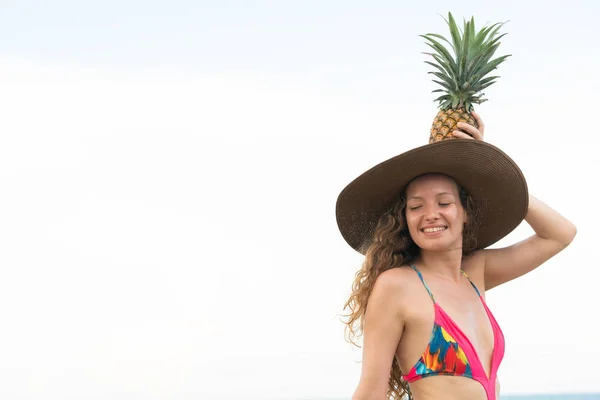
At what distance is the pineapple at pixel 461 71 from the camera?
15.5 feet

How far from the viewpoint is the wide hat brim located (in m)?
4.53

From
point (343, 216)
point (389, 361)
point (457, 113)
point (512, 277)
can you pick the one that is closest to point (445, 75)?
point (457, 113)

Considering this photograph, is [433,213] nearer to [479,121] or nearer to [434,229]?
[434,229]

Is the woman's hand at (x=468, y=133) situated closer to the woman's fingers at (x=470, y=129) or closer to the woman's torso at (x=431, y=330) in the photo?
the woman's fingers at (x=470, y=129)

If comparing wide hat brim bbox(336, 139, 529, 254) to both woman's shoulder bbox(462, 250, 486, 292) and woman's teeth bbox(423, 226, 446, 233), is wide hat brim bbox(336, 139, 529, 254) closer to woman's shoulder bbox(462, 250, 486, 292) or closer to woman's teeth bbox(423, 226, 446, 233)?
woman's shoulder bbox(462, 250, 486, 292)

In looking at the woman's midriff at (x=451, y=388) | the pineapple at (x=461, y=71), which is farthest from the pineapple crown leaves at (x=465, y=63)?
the woman's midriff at (x=451, y=388)

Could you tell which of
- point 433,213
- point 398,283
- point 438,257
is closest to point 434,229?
point 433,213

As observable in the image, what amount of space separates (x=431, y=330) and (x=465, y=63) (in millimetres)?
1573

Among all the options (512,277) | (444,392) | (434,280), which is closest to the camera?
(444,392)

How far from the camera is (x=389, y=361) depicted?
441cm

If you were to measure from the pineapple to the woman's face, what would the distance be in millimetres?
276

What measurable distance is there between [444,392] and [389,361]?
13.0 inches

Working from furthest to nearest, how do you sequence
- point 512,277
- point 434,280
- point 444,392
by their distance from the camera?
point 512,277
point 434,280
point 444,392

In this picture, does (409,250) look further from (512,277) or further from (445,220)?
(512,277)
